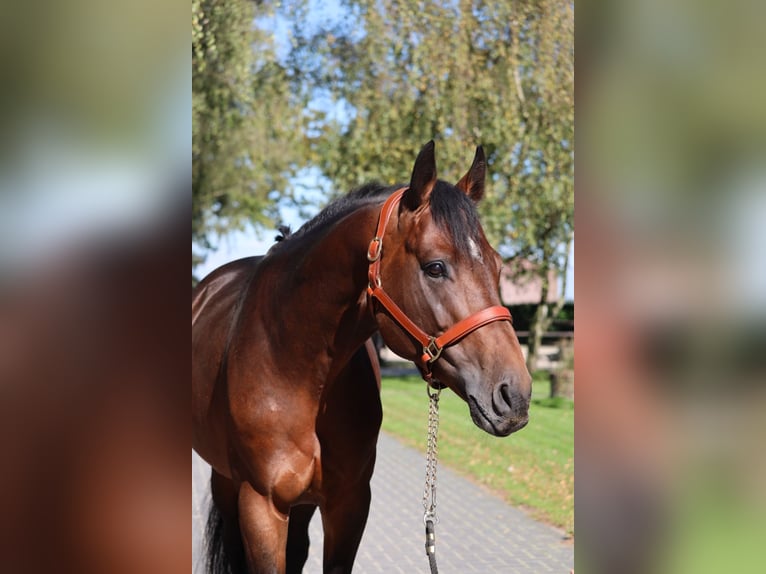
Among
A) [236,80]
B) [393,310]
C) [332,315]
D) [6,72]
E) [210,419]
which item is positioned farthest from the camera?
[236,80]

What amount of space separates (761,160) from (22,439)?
35.6 inches

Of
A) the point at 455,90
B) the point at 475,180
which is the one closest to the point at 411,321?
the point at 475,180

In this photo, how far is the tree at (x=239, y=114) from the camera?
432 inches

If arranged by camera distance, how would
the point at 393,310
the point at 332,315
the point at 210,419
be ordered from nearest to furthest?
the point at 393,310
the point at 332,315
the point at 210,419

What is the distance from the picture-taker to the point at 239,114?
43.9 feet

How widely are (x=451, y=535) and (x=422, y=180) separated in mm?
4467

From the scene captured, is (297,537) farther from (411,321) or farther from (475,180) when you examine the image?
(475,180)

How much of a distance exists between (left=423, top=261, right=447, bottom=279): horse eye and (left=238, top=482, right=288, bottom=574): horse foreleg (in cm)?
102

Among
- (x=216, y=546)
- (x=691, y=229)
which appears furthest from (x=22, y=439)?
(x=216, y=546)

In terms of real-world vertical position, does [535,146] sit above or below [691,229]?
below

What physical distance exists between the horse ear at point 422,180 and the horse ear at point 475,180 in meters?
0.30

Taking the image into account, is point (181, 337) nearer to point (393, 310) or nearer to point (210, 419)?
point (393, 310)

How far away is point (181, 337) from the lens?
0.88 metres

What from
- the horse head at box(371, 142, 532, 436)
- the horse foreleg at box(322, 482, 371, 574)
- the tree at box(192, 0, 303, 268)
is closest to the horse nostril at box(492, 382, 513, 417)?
the horse head at box(371, 142, 532, 436)
